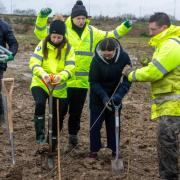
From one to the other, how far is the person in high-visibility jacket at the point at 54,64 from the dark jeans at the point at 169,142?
1.50 metres

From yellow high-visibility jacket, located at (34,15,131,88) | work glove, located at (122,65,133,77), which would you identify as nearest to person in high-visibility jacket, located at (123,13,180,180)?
work glove, located at (122,65,133,77)

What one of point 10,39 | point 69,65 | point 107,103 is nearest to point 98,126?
point 107,103

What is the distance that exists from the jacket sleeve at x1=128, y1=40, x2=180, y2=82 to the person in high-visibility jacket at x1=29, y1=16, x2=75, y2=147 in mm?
1340

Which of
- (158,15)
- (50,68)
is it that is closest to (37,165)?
(50,68)

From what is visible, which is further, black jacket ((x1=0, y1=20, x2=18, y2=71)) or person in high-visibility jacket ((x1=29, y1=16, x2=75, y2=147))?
black jacket ((x1=0, y1=20, x2=18, y2=71))

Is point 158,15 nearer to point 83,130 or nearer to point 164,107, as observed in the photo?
point 164,107

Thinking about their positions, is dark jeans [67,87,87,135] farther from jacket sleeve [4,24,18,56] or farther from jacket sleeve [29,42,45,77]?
jacket sleeve [4,24,18,56]

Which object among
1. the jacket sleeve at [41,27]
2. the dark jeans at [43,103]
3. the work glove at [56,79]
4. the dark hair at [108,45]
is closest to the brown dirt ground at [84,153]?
the dark jeans at [43,103]

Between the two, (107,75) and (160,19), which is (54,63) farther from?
(160,19)

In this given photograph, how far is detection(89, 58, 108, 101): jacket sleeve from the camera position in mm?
6634

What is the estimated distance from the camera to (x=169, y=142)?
565 cm

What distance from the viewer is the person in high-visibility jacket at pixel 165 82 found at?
543cm

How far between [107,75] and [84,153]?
1366 mm

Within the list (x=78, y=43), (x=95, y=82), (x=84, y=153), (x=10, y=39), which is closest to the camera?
(x=95, y=82)
